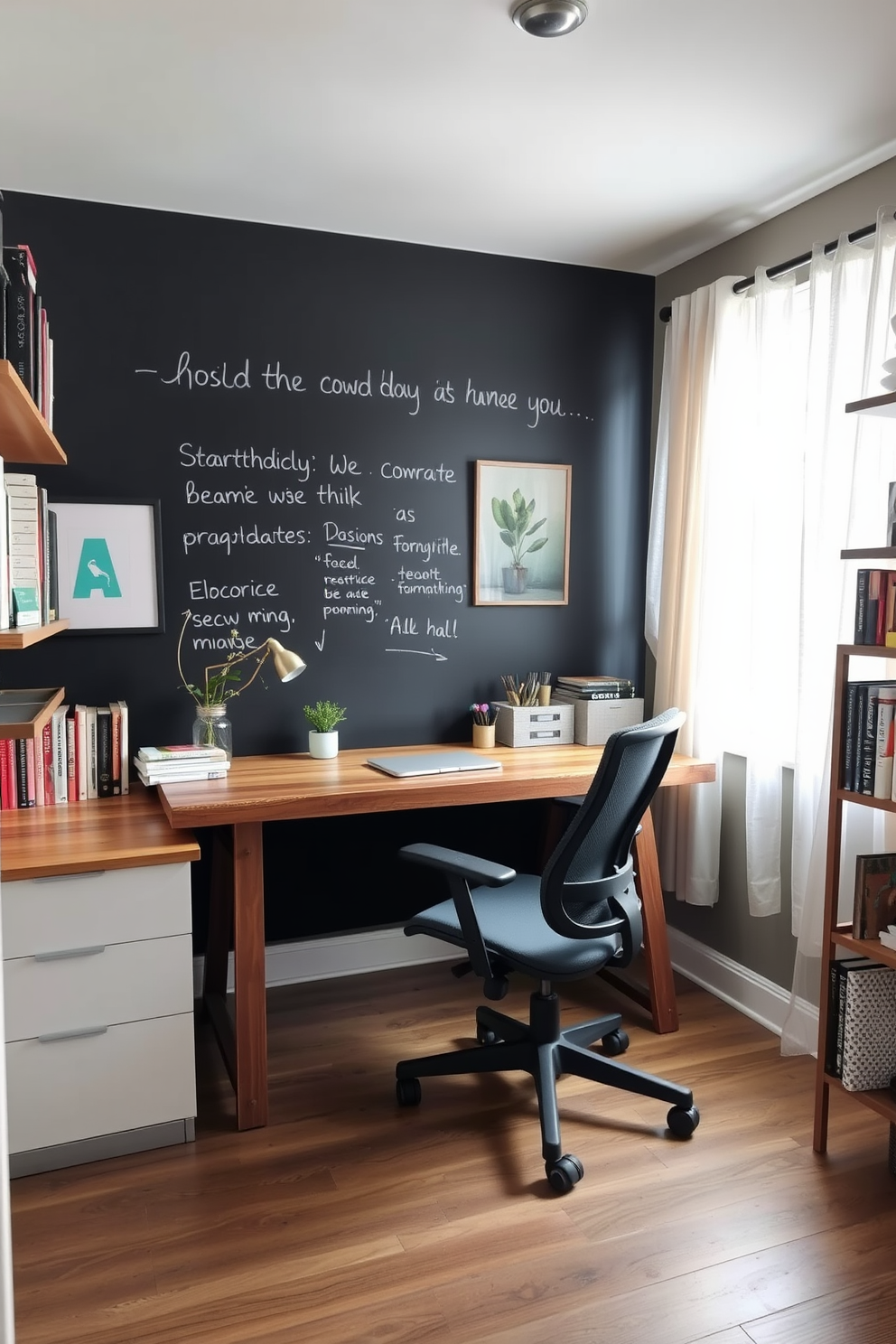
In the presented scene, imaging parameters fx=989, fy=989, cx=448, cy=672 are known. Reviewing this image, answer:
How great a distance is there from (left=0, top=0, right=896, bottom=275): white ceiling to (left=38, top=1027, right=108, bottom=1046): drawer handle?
2081 mm

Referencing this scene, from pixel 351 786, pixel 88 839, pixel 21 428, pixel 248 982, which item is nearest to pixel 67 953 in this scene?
pixel 88 839

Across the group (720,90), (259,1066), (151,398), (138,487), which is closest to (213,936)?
(259,1066)

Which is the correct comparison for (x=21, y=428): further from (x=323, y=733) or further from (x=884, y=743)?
(x=884, y=743)

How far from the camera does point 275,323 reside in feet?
10.0

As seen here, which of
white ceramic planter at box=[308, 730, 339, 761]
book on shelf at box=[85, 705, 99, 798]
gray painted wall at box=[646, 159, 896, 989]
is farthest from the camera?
white ceramic planter at box=[308, 730, 339, 761]

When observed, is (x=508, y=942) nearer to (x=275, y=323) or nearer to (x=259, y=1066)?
(x=259, y=1066)

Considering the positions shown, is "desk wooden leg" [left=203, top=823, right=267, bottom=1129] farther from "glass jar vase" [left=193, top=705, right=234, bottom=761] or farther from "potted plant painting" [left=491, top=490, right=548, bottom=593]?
"potted plant painting" [left=491, top=490, right=548, bottom=593]

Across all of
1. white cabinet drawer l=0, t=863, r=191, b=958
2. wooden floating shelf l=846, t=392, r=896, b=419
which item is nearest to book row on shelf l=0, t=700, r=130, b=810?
white cabinet drawer l=0, t=863, r=191, b=958

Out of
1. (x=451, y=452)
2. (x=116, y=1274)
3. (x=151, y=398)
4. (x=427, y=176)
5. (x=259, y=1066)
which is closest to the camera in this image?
(x=116, y=1274)

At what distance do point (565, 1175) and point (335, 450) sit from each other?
7.09 feet

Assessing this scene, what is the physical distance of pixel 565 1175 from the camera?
2.17 m

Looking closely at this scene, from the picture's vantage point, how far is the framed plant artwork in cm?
336

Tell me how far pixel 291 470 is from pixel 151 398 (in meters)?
0.46

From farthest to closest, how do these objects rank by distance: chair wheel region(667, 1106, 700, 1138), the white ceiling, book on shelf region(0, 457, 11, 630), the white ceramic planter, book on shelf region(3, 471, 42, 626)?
the white ceramic planter → chair wheel region(667, 1106, 700, 1138) → book on shelf region(3, 471, 42, 626) → the white ceiling → book on shelf region(0, 457, 11, 630)
